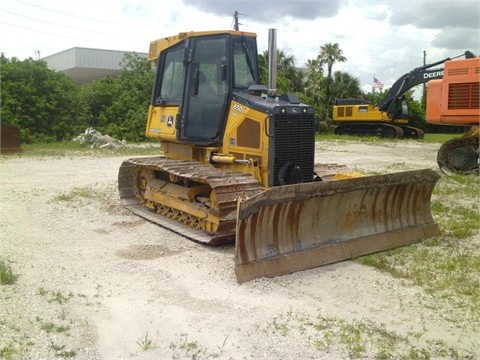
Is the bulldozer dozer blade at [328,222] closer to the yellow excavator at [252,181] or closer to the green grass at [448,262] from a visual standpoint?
the yellow excavator at [252,181]

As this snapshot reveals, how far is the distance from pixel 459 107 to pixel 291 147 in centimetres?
750

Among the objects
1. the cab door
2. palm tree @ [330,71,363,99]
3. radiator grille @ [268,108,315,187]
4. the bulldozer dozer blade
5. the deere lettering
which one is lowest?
the bulldozer dozer blade

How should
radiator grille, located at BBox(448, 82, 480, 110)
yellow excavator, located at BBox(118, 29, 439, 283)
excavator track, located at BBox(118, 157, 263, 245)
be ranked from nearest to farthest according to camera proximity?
yellow excavator, located at BBox(118, 29, 439, 283) → excavator track, located at BBox(118, 157, 263, 245) → radiator grille, located at BBox(448, 82, 480, 110)

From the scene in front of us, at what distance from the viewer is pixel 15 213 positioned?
8547 mm

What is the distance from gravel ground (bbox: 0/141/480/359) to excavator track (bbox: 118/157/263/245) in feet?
1.04

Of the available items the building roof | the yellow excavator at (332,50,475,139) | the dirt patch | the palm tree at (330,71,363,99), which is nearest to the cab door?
the dirt patch

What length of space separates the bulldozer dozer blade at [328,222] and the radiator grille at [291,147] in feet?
2.90

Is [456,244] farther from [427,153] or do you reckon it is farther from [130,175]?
[427,153]

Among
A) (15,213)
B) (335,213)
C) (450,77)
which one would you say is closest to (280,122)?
(335,213)

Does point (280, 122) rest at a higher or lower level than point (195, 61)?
lower

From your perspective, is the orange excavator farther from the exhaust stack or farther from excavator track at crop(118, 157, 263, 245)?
excavator track at crop(118, 157, 263, 245)

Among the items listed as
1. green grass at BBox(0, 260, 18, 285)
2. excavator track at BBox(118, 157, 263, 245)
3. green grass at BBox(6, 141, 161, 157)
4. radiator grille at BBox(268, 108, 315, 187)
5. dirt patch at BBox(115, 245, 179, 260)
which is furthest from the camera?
green grass at BBox(6, 141, 161, 157)

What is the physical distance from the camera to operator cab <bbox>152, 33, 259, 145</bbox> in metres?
7.48

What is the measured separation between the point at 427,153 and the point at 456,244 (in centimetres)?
1572
